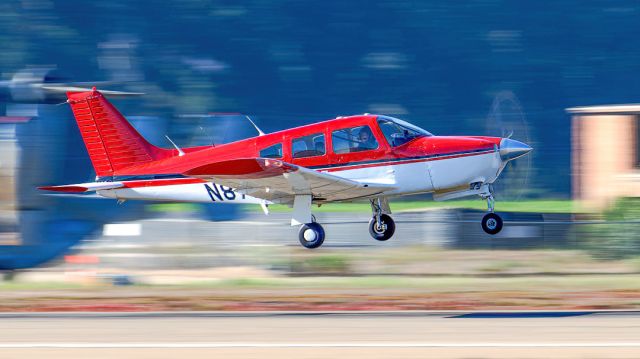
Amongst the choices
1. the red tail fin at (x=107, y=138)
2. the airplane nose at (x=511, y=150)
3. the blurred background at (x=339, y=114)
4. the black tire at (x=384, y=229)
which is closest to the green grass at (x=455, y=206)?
the blurred background at (x=339, y=114)

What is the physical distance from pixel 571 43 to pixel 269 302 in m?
38.3

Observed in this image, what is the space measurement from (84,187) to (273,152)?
3058 mm

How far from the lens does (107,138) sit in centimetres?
1636

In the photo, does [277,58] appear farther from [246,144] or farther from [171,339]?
[171,339]

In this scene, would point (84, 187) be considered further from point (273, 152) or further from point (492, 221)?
point (492, 221)

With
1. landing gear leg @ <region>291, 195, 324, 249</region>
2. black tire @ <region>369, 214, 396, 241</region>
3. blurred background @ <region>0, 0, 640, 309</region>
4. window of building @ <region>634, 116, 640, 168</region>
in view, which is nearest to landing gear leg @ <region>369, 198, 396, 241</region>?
black tire @ <region>369, 214, 396, 241</region>

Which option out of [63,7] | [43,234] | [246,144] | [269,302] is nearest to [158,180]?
[246,144]

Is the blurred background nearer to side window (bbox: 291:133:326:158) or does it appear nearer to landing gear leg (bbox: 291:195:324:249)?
landing gear leg (bbox: 291:195:324:249)

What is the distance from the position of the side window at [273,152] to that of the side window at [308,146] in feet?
0.69

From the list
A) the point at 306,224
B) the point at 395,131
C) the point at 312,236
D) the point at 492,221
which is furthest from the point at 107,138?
the point at 492,221

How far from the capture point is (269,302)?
15.5 meters

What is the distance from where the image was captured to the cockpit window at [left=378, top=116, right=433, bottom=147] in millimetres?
14844

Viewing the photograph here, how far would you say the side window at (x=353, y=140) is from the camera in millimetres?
14781

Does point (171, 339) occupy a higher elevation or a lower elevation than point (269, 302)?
lower
